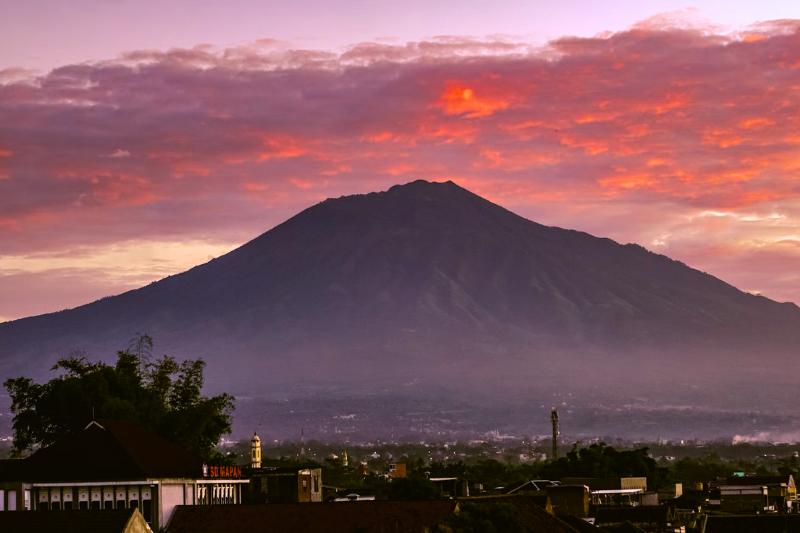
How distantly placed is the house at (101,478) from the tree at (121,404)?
23127 mm

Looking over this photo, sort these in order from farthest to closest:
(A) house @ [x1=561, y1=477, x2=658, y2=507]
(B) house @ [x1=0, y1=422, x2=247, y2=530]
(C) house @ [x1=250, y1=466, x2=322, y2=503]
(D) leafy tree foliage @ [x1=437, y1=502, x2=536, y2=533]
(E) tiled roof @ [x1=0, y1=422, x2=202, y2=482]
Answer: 1. (A) house @ [x1=561, y1=477, x2=658, y2=507]
2. (C) house @ [x1=250, y1=466, x2=322, y2=503]
3. (E) tiled roof @ [x1=0, y1=422, x2=202, y2=482]
4. (B) house @ [x1=0, y1=422, x2=247, y2=530]
5. (D) leafy tree foliage @ [x1=437, y1=502, x2=536, y2=533]

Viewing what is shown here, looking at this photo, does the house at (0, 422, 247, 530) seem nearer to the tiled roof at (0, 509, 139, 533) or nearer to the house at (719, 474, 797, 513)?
the tiled roof at (0, 509, 139, 533)

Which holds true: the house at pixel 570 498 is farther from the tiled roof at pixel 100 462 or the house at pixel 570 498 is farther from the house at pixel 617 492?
the tiled roof at pixel 100 462

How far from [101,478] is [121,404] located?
27.0 metres

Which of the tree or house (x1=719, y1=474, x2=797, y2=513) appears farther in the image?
house (x1=719, y1=474, x2=797, y2=513)

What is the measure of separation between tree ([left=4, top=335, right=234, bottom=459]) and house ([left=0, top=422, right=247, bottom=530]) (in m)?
23.1

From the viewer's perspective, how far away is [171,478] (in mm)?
75250

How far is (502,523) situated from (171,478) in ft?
59.3

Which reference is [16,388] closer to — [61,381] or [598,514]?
[61,381]

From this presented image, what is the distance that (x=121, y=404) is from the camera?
101m

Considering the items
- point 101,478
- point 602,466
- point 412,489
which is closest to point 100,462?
point 101,478

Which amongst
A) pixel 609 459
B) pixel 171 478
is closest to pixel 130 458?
pixel 171 478

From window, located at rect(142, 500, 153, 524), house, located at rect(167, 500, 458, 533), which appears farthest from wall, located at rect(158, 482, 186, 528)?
house, located at rect(167, 500, 458, 533)

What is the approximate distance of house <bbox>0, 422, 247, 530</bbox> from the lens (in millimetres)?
73125
